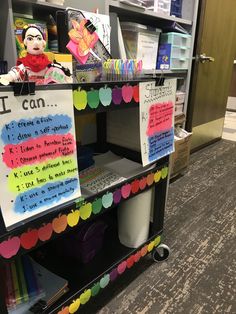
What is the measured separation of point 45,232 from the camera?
2.12ft

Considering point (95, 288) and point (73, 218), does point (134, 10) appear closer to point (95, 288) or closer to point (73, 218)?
point (73, 218)

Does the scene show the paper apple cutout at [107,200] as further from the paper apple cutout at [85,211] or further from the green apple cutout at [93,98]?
the green apple cutout at [93,98]

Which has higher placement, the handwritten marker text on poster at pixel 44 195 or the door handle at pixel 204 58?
the door handle at pixel 204 58

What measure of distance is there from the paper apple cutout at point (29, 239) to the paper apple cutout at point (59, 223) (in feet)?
0.17

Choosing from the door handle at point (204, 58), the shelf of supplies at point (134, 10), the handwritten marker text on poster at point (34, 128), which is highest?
the shelf of supplies at point (134, 10)

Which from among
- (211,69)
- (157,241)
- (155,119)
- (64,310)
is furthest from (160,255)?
(211,69)

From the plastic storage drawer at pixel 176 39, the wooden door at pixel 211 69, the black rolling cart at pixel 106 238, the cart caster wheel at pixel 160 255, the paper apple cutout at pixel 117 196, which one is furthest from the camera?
the wooden door at pixel 211 69

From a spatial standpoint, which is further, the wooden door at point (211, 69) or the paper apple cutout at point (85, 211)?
the wooden door at point (211, 69)

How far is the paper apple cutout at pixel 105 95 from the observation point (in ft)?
2.26

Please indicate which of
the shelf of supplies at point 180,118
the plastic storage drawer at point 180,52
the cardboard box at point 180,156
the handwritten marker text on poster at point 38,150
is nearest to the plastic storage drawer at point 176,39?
the plastic storage drawer at point 180,52

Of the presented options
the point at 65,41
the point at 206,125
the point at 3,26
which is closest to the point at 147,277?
the point at 65,41

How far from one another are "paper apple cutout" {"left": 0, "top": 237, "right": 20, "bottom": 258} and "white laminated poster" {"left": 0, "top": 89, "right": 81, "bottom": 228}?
0.04m

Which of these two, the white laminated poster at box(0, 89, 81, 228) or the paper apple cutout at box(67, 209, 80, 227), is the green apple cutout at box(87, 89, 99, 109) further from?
the paper apple cutout at box(67, 209, 80, 227)

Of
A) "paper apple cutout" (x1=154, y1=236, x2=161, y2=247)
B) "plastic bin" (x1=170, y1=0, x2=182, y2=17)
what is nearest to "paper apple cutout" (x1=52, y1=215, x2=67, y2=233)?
"paper apple cutout" (x1=154, y1=236, x2=161, y2=247)
